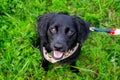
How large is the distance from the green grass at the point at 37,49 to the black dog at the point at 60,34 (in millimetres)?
382

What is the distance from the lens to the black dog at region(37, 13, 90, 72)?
10.5 feet

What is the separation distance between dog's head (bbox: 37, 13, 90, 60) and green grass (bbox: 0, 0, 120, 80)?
539 millimetres

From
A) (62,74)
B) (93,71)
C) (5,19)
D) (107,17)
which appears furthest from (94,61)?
(5,19)

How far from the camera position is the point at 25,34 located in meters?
4.03

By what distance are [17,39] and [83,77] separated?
0.96 m

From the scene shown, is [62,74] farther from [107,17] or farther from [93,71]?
[107,17]

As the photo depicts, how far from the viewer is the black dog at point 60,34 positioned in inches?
126

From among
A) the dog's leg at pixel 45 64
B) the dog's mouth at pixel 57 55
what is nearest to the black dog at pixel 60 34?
the dog's mouth at pixel 57 55

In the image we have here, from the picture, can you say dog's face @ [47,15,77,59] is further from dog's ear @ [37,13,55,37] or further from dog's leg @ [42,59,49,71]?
dog's leg @ [42,59,49,71]

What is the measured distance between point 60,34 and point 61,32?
2cm

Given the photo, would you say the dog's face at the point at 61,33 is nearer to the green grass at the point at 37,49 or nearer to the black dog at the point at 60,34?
the black dog at the point at 60,34

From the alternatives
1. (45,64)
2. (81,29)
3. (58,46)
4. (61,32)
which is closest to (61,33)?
(61,32)

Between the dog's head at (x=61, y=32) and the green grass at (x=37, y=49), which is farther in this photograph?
the green grass at (x=37, y=49)

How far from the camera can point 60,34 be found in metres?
3.20
